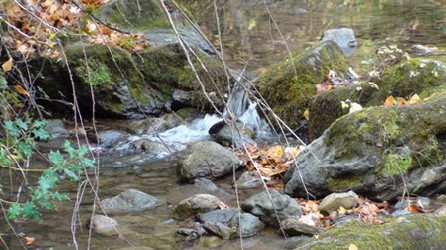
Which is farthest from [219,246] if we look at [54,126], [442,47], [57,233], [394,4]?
[394,4]

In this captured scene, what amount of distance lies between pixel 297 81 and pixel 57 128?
3.24 meters

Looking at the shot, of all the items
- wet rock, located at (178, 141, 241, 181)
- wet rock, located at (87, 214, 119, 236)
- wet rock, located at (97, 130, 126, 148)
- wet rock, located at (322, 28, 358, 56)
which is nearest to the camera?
wet rock, located at (87, 214, 119, 236)

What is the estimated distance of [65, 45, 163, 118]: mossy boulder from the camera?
8.67m

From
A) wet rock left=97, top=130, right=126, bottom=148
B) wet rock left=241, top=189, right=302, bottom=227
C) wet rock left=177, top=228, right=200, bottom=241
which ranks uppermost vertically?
wet rock left=241, top=189, right=302, bottom=227

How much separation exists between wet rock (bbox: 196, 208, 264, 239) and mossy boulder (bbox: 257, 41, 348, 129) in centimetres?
306

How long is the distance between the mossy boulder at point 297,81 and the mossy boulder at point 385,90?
59 centimetres

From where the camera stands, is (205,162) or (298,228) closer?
(298,228)

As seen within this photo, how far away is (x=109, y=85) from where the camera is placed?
880 cm

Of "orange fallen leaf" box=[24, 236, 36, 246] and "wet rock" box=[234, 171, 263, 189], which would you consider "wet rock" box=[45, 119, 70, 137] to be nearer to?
"wet rock" box=[234, 171, 263, 189]

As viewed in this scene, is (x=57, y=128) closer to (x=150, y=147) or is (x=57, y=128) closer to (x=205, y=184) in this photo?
(x=150, y=147)

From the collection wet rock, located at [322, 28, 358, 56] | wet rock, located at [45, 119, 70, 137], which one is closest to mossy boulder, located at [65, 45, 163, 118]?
wet rock, located at [45, 119, 70, 137]

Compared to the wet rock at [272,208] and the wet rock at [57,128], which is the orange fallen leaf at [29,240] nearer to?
the wet rock at [272,208]

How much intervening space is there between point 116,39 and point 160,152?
2.52 m

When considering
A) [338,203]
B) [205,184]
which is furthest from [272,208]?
[205,184]
